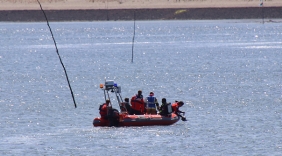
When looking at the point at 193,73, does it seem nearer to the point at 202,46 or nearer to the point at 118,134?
the point at 118,134

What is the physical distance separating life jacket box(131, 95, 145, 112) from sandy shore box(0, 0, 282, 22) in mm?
94627

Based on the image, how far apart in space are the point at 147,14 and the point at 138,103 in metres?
99.3

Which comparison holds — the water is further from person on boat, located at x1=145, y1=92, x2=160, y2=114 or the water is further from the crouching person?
person on boat, located at x1=145, y1=92, x2=160, y2=114

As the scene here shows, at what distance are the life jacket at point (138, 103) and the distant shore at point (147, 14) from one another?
310 ft

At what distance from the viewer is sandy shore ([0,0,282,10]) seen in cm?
13025

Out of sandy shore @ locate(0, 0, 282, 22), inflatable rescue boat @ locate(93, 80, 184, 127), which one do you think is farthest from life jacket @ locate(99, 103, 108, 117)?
sandy shore @ locate(0, 0, 282, 22)

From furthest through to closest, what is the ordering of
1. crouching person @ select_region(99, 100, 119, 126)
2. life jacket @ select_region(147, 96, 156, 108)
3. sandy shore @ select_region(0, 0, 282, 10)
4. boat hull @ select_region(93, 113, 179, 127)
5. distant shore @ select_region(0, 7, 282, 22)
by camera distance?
sandy shore @ select_region(0, 0, 282, 10) < distant shore @ select_region(0, 7, 282, 22) < life jacket @ select_region(147, 96, 156, 108) < boat hull @ select_region(93, 113, 179, 127) < crouching person @ select_region(99, 100, 119, 126)

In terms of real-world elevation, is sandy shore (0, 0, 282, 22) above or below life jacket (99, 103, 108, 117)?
above

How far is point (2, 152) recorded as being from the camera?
26875 millimetres

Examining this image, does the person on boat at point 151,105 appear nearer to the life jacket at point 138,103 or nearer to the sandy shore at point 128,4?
the life jacket at point 138,103

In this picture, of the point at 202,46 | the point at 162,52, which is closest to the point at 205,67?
the point at 162,52

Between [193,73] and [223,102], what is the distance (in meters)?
15.8

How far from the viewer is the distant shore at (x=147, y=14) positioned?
12662 centimetres

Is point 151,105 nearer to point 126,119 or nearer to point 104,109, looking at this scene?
point 126,119
